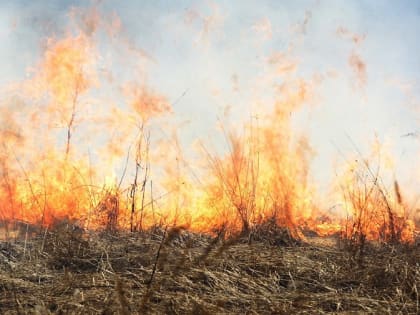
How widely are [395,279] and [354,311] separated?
0.71 meters

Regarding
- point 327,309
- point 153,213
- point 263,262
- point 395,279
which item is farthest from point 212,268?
point 153,213

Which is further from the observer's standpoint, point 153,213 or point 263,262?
point 153,213

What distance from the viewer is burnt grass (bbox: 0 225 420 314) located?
2.65 m

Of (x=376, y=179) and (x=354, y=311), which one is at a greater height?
(x=376, y=179)

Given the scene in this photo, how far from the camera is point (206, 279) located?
3189mm

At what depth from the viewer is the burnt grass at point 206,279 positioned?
265 centimetres

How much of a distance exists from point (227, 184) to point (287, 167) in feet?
5.23

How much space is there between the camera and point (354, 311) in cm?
268

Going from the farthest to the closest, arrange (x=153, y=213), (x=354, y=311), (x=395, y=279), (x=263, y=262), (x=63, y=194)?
(x=63, y=194), (x=153, y=213), (x=263, y=262), (x=395, y=279), (x=354, y=311)

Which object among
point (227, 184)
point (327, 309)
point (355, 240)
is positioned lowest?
point (327, 309)

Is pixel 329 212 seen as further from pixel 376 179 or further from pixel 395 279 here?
pixel 395 279

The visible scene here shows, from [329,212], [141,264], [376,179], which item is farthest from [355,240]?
[329,212]

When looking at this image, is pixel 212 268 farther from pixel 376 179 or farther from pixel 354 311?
pixel 376 179

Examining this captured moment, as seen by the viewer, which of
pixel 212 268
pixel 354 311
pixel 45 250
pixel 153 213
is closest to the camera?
pixel 354 311
